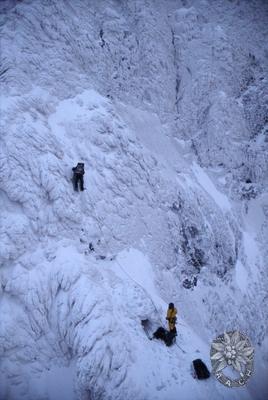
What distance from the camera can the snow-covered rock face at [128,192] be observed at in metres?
12.1

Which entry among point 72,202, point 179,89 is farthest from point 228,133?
point 72,202

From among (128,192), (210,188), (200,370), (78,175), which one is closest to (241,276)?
(210,188)

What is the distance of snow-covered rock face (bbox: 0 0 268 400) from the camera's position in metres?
12.1

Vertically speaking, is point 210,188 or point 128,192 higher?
point 210,188

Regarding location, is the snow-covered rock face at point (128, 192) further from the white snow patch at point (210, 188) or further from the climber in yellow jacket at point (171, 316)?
the climber in yellow jacket at point (171, 316)

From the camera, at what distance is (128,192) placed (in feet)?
54.2

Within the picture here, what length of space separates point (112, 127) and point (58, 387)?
456 inches

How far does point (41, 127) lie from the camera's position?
14734mm

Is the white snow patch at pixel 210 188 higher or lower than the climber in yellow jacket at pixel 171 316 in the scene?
higher

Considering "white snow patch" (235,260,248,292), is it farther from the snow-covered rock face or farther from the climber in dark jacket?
the climber in dark jacket

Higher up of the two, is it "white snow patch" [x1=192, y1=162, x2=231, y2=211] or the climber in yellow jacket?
"white snow patch" [x1=192, y1=162, x2=231, y2=211]

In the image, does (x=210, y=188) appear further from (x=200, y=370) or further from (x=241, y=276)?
(x=200, y=370)

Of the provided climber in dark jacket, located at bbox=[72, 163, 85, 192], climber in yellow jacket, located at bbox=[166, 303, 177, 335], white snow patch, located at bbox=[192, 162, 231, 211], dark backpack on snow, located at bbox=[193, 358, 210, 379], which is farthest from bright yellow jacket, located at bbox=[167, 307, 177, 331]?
white snow patch, located at bbox=[192, 162, 231, 211]

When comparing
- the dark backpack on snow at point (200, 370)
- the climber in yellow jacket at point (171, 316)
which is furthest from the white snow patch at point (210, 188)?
the dark backpack on snow at point (200, 370)
